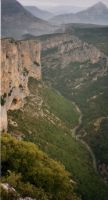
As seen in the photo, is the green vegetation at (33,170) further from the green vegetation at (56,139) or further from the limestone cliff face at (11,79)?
the green vegetation at (56,139)

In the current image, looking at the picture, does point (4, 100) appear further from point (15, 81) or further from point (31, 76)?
point (31, 76)

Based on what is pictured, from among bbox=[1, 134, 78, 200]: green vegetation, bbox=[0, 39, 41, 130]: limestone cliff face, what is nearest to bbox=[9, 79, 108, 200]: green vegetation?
bbox=[0, 39, 41, 130]: limestone cliff face

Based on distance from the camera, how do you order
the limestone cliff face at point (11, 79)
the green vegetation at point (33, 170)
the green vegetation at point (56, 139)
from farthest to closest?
1. the limestone cliff face at point (11, 79)
2. the green vegetation at point (56, 139)
3. the green vegetation at point (33, 170)

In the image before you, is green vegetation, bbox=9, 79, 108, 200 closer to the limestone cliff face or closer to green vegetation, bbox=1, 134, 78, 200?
the limestone cliff face

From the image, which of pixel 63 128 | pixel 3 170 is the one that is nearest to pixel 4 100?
pixel 63 128

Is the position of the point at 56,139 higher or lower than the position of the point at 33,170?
lower

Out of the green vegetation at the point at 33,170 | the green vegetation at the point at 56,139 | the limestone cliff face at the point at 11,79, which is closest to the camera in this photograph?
the green vegetation at the point at 33,170

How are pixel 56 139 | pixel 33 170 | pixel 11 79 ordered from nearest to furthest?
1. pixel 33 170
2. pixel 11 79
3. pixel 56 139

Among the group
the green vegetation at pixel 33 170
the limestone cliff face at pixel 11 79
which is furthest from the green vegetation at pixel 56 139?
the green vegetation at pixel 33 170

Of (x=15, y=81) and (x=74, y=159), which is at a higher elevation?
(x=15, y=81)

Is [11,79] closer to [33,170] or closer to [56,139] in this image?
[56,139]

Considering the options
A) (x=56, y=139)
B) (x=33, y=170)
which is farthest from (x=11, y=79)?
(x=33, y=170)
